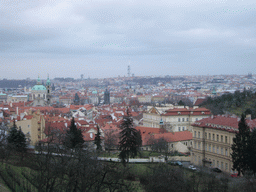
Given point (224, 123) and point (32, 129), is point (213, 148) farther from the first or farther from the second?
point (32, 129)

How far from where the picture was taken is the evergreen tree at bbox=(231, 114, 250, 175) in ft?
87.5

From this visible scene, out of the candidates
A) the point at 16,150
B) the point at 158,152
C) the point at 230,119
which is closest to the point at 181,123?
the point at 158,152

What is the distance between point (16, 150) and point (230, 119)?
20.3 meters

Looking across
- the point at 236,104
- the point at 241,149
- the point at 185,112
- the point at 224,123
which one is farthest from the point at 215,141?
the point at 236,104

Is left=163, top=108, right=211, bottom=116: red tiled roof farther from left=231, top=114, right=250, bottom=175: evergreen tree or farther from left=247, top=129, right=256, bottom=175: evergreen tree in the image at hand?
left=247, top=129, right=256, bottom=175: evergreen tree

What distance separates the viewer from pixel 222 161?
31.2 metres

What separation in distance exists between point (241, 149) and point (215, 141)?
17.4 ft

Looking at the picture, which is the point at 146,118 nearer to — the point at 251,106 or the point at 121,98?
the point at 251,106

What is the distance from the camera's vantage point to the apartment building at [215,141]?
1211 inches

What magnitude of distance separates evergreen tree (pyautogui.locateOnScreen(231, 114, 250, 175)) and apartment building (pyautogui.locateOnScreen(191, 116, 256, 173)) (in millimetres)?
1822

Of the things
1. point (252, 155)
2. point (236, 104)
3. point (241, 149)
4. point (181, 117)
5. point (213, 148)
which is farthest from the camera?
point (236, 104)

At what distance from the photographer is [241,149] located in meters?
27.1

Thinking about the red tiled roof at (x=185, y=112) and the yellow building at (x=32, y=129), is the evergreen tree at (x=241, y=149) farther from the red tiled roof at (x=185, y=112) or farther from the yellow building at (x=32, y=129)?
the red tiled roof at (x=185, y=112)

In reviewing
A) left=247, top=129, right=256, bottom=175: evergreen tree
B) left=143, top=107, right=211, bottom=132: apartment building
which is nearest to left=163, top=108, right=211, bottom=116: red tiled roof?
left=143, top=107, right=211, bottom=132: apartment building
